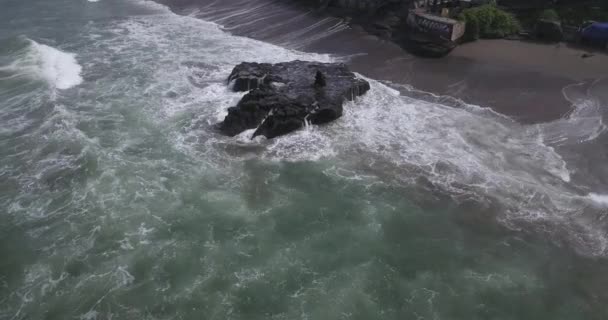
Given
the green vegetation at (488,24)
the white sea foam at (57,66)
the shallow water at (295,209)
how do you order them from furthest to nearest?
the green vegetation at (488,24) < the white sea foam at (57,66) < the shallow water at (295,209)

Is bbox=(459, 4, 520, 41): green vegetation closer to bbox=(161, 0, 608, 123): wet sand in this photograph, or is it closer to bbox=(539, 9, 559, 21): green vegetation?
bbox=(161, 0, 608, 123): wet sand

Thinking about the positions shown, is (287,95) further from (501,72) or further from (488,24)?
(488,24)

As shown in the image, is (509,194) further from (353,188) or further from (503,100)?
(503,100)

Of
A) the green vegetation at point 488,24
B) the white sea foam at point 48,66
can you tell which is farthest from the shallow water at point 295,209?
the green vegetation at point 488,24

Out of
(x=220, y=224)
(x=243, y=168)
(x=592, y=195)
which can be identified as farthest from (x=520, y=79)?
(x=220, y=224)

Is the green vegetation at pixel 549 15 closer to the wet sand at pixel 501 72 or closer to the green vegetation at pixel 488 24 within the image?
the green vegetation at pixel 488 24

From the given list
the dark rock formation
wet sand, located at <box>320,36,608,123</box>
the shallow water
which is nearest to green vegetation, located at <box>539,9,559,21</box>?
→ the dark rock formation
